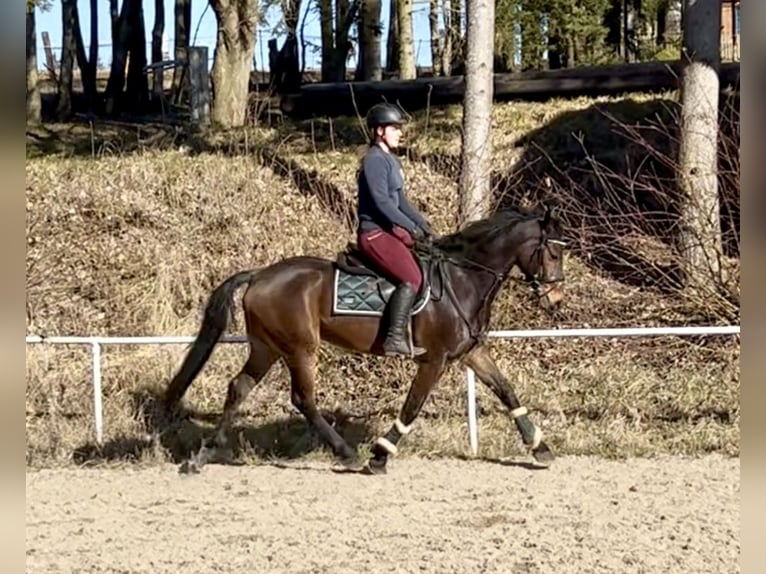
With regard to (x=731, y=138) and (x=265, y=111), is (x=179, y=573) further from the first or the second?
(x=265, y=111)

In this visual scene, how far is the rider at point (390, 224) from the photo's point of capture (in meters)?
8.52

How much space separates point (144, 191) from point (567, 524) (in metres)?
11.1

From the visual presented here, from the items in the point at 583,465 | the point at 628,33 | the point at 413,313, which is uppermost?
the point at 628,33

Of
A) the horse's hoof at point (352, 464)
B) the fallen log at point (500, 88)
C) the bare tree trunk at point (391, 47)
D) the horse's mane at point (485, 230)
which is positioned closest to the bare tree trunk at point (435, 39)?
the bare tree trunk at point (391, 47)

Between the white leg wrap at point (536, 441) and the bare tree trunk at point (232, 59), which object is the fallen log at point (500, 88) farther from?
the white leg wrap at point (536, 441)

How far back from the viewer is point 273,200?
16562 millimetres

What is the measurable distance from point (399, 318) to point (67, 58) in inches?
795

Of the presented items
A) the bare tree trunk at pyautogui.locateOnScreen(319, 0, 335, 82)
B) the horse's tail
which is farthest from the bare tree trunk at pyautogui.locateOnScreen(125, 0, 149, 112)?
the horse's tail

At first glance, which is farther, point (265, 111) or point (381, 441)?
point (265, 111)

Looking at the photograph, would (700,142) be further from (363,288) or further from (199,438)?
(199,438)

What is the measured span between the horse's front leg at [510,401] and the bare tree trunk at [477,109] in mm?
3704

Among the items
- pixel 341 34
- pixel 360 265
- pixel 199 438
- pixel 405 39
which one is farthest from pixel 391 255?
pixel 341 34

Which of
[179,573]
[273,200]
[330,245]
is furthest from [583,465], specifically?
[273,200]

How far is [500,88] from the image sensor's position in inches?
797
